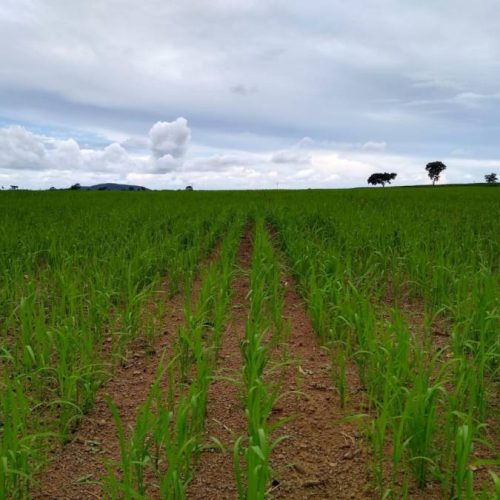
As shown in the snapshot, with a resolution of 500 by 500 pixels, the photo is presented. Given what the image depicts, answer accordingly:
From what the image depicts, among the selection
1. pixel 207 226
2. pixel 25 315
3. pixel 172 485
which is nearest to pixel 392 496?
pixel 172 485

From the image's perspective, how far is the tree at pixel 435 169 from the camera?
93938 millimetres

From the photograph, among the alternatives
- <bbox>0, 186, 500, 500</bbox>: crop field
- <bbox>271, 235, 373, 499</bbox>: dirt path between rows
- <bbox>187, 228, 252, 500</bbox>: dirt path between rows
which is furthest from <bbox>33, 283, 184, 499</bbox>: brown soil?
<bbox>271, 235, 373, 499</bbox>: dirt path between rows

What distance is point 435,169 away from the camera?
3720 inches

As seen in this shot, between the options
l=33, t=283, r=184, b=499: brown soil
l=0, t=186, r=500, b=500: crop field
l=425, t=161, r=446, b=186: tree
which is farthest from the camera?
l=425, t=161, r=446, b=186: tree

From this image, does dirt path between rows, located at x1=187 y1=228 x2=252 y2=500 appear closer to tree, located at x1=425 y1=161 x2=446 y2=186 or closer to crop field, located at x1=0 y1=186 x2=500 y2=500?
crop field, located at x1=0 y1=186 x2=500 y2=500

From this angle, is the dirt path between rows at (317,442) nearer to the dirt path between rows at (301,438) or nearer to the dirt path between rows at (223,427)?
the dirt path between rows at (301,438)

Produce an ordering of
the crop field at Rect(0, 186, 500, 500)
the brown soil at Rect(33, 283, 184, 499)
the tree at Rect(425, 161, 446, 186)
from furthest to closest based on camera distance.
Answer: the tree at Rect(425, 161, 446, 186) → the brown soil at Rect(33, 283, 184, 499) → the crop field at Rect(0, 186, 500, 500)

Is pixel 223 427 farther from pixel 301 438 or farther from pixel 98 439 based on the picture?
pixel 98 439

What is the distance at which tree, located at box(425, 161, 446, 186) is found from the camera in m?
93.9

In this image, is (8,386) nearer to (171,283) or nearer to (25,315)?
(25,315)

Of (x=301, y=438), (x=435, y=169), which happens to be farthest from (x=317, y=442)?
(x=435, y=169)

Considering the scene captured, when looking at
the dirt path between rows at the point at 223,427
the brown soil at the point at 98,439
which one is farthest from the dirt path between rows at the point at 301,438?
the brown soil at the point at 98,439

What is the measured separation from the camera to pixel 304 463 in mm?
2279

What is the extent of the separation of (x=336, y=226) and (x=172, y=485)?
7.02 m
